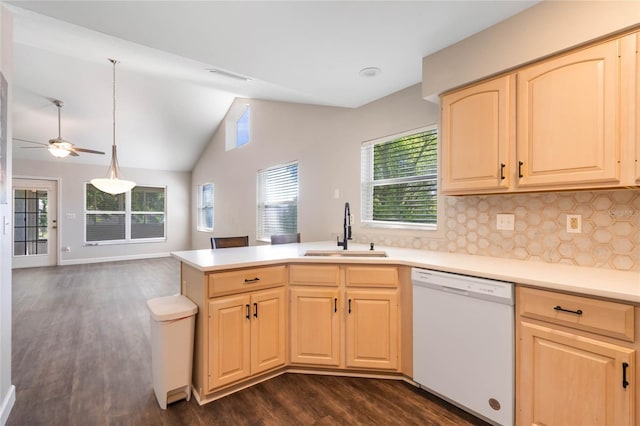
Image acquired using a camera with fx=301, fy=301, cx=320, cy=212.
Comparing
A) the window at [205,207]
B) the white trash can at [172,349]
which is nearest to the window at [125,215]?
the window at [205,207]

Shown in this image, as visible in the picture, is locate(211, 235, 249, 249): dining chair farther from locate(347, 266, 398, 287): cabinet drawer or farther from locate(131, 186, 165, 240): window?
locate(131, 186, 165, 240): window

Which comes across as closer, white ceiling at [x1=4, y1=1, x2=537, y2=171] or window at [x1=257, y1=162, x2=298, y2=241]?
white ceiling at [x1=4, y1=1, x2=537, y2=171]

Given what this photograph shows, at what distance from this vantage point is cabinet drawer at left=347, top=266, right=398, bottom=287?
7.18ft

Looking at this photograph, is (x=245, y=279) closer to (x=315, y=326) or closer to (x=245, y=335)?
(x=245, y=335)

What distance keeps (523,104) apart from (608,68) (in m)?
0.38

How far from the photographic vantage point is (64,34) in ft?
9.78

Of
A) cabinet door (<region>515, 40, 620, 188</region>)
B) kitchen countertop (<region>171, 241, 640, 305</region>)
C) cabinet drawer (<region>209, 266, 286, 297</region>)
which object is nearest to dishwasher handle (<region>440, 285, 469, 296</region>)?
kitchen countertop (<region>171, 241, 640, 305</region>)

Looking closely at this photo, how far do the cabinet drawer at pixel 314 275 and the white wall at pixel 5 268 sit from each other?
5.80 ft

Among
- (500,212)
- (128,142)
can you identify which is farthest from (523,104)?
(128,142)

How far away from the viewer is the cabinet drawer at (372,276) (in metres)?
2.19

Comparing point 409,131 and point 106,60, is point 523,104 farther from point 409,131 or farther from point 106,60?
point 106,60

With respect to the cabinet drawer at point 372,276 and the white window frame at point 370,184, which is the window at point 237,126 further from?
the cabinet drawer at point 372,276

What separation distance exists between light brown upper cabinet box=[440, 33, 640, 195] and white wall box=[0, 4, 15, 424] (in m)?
2.86

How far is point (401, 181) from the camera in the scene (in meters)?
2.97
